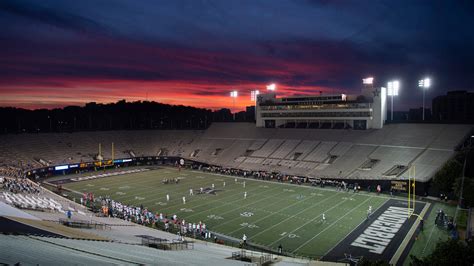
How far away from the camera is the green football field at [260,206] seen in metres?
22.4

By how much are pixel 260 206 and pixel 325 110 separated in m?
29.7

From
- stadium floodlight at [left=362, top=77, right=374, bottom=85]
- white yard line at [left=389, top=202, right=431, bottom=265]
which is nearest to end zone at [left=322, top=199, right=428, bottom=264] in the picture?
white yard line at [left=389, top=202, right=431, bottom=265]

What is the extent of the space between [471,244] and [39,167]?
4740cm

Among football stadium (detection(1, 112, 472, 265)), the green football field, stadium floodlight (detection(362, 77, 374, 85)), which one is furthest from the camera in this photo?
stadium floodlight (detection(362, 77, 374, 85))

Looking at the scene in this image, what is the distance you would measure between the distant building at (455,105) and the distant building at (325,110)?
155 ft

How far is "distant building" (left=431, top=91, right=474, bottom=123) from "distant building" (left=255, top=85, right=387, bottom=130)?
47.4 m

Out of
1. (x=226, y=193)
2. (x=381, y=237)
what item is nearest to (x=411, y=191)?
(x=381, y=237)

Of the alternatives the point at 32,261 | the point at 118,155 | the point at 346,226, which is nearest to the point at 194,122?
the point at 118,155

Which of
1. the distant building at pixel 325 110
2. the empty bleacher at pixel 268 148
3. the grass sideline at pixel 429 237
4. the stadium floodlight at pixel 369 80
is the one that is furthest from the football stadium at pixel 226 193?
the stadium floodlight at pixel 369 80

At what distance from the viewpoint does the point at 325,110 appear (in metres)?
55.1

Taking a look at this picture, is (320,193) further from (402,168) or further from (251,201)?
(402,168)

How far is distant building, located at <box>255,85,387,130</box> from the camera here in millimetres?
50875

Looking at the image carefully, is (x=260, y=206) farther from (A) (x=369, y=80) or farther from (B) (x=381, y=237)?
(A) (x=369, y=80)

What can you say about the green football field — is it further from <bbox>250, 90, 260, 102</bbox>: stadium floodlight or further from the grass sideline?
<bbox>250, 90, 260, 102</bbox>: stadium floodlight
